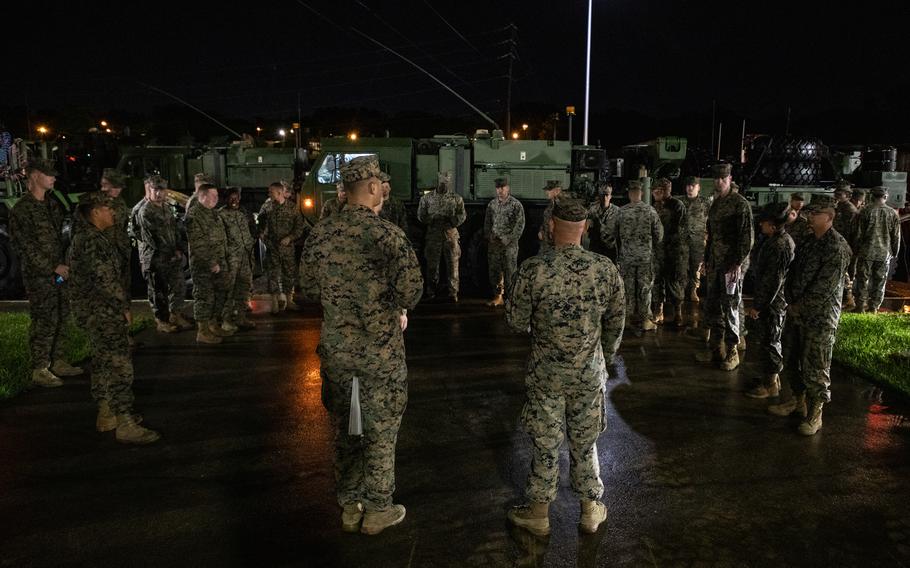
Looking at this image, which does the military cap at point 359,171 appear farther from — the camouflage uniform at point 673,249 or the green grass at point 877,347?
the camouflage uniform at point 673,249

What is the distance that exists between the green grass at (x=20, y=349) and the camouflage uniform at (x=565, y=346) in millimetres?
4945

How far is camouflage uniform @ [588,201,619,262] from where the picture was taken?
324 inches

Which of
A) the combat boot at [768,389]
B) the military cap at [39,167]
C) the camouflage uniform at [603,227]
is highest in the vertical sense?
the military cap at [39,167]

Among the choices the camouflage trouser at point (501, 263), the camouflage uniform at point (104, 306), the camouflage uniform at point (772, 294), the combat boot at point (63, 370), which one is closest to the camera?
the camouflage uniform at point (104, 306)

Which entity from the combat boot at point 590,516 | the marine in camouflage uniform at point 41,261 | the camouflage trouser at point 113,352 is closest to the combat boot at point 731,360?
the combat boot at point 590,516

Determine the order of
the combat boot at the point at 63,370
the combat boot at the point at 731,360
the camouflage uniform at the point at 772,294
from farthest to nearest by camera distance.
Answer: the combat boot at the point at 731,360
the combat boot at the point at 63,370
the camouflage uniform at the point at 772,294

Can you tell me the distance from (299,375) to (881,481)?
4.90 metres

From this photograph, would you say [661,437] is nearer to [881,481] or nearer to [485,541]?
[881,481]

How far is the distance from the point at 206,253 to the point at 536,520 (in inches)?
216

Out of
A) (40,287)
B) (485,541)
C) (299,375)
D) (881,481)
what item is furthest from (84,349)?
(881,481)

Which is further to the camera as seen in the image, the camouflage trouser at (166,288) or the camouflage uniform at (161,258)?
the camouflage trouser at (166,288)

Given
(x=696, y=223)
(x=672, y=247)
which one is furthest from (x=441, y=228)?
(x=696, y=223)

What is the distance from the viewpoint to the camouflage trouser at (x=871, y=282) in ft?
30.7

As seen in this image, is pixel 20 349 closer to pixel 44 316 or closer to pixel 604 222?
pixel 44 316
